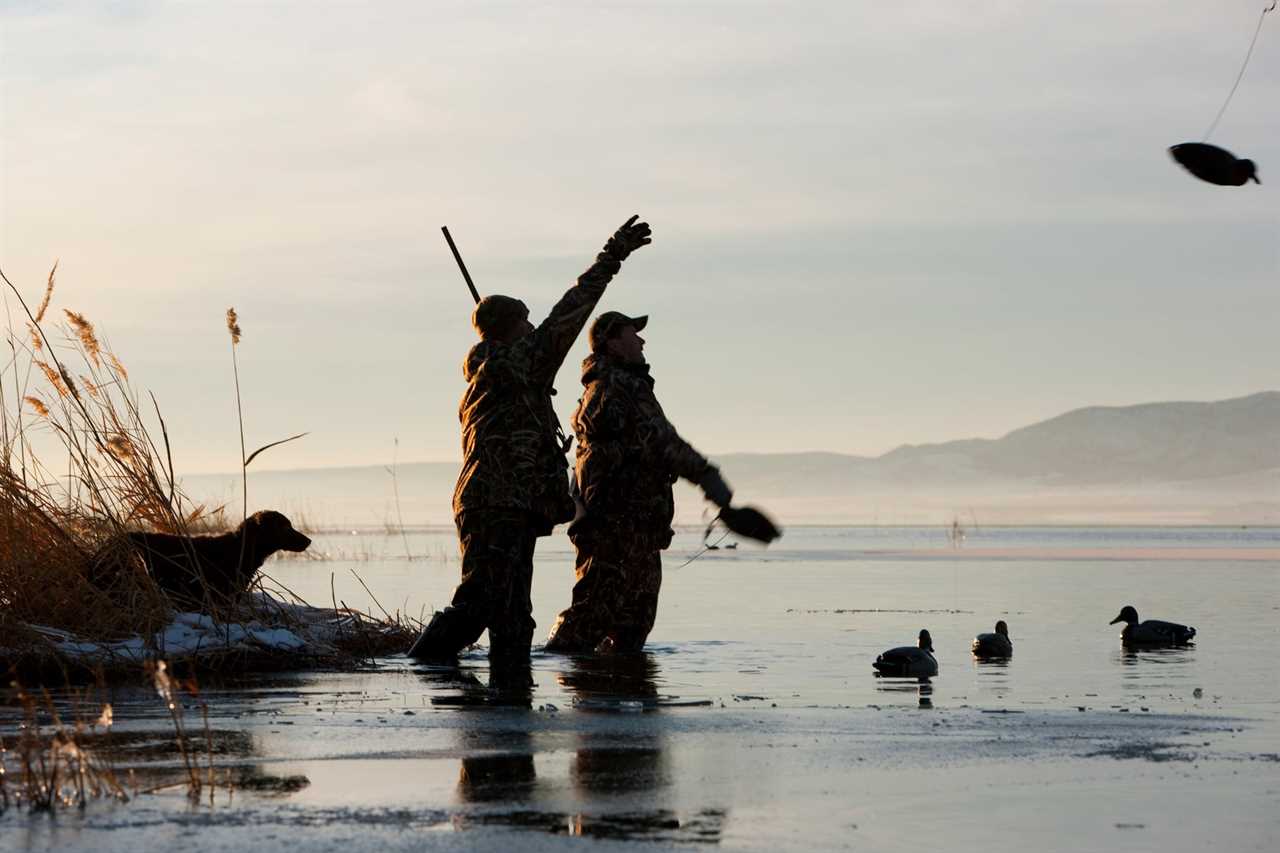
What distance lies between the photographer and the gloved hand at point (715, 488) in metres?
11.6

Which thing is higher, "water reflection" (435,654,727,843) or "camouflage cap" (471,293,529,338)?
"camouflage cap" (471,293,529,338)

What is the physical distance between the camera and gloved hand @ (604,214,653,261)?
437 inches

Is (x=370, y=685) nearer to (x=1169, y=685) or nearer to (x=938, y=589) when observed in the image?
(x=1169, y=685)

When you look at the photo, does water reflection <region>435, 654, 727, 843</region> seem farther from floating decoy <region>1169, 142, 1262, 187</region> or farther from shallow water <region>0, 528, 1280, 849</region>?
floating decoy <region>1169, 142, 1262, 187</region>

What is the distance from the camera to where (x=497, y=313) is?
11391mm

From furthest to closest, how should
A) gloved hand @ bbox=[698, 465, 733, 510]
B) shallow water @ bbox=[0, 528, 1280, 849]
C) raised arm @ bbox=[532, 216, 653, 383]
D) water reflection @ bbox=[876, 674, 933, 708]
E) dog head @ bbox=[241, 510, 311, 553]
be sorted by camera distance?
dog head @ bbox=[241, 510, 311, 553]
gloved hand @ bbox=[698, 465, 733, 510]
raised arm @ bbox=[532, 216, 653, 383]
water reflection @ bbox=[876, 674, 933, 708]
shallow water @ bbox=[0, 528, 1280, 849]

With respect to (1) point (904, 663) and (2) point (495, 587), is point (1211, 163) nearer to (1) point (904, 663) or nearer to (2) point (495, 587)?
(1) point (904, 663)

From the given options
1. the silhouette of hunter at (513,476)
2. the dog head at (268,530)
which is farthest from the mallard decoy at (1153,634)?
the dog head at (268,530)

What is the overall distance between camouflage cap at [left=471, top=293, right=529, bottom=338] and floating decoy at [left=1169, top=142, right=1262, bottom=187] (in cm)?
448

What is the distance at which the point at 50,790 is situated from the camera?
18.8 feet

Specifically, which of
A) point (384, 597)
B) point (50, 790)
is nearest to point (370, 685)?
point (50, 790)

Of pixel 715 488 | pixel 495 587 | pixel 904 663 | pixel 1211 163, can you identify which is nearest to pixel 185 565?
pixel 495 587

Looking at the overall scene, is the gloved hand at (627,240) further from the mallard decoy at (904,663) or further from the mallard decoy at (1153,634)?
the mallard decoy at (1153,634)

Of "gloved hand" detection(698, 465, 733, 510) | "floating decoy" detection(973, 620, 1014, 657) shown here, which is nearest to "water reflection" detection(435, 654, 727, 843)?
"gloved hand" detection(698, 465, 733, 510)
